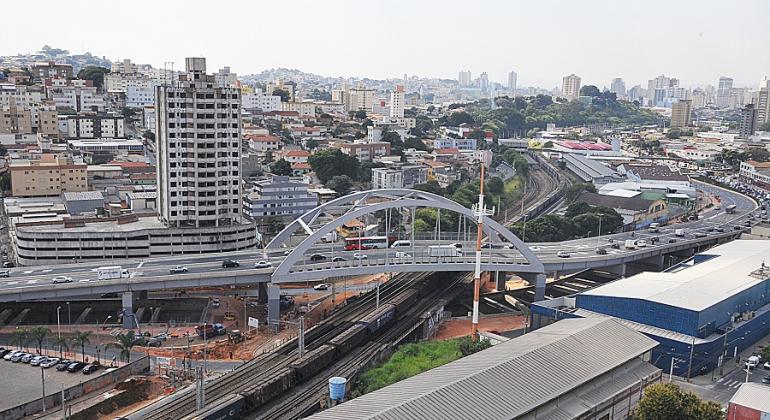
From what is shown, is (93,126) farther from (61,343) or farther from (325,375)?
(325,375)

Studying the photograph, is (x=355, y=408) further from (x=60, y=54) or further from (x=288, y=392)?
(x=60, y=54)

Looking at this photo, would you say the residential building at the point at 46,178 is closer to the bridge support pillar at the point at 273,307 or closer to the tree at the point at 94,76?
the bridge support pillar at the point at 273,307

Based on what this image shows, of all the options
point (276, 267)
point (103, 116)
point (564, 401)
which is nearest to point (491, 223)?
point (276, 267)

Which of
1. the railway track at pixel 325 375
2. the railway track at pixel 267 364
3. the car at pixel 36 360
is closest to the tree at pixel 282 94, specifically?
the railway track at pixel 267 364

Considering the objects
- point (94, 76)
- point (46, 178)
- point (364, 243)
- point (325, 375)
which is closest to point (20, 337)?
point (325, 375)

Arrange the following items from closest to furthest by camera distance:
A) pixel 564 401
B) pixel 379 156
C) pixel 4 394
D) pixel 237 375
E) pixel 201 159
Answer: pixel 564 401 → pixel 4 394 → pixel 237 375 → pixel 201 159 → pixel 379 156

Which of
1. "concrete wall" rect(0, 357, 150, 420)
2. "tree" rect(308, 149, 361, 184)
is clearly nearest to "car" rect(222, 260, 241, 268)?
"concrete wall" rect(0, 357, 150, 420)
